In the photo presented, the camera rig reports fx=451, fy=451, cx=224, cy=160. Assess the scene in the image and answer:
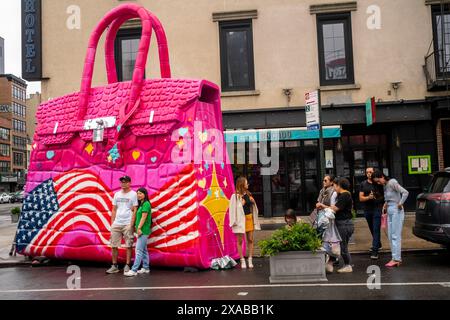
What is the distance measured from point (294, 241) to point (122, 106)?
432 centimetres

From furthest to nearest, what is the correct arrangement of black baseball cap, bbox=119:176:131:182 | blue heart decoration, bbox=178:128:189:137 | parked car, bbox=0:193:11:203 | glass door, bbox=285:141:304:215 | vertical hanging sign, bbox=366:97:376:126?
parked car, bbox=0:193:11:203, glass door, bbox=285:141:304:215, vertical hanging sign, bbox=366:97:376:126, blue heart decoration, bbox=178:128:189:137, black baseball cap, bbox=119:176:131:182

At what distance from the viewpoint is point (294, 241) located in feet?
23.7

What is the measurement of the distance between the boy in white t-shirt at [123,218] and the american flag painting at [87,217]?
15.5 inches

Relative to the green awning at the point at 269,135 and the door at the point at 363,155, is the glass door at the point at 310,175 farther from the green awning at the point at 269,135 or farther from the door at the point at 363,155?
the door at the point at 363,155

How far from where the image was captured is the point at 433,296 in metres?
5.94

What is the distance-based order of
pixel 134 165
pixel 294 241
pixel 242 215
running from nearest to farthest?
pixel 294 241 → pixel 242 215 → pixel 134 165

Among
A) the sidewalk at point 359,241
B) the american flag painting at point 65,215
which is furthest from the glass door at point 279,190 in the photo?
the american flag painting at point 65,215

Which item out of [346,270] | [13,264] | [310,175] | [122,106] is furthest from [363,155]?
[13,264]

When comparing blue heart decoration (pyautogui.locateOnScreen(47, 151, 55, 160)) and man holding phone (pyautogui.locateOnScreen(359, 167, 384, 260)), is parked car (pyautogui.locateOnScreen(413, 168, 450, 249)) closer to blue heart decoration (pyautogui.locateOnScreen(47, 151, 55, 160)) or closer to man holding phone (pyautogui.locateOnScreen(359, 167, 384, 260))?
man holding phone (pyautogui.locateOnScreen(359, 167, 384, 260))

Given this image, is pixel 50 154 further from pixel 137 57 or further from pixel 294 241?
pixel 294 241

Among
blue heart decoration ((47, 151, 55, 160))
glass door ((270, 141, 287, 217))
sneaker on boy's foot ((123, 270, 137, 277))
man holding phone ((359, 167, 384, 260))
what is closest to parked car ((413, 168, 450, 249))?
man holding phone ((359, 167, 384, 260))

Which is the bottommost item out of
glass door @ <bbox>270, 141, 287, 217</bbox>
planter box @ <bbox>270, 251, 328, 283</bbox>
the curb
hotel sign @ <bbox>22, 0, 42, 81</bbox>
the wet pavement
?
the curb

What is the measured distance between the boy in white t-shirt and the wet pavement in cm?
45

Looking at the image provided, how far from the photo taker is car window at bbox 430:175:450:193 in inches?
318
